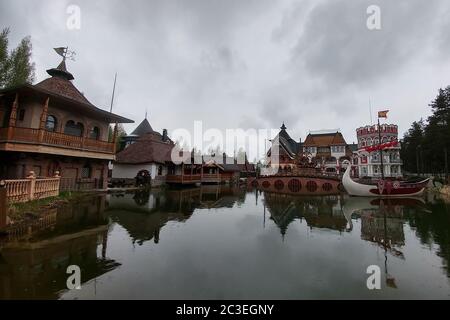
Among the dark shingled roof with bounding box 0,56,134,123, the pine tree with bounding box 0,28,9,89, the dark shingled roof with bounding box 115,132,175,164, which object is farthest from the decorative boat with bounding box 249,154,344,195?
the pine tree with bounding box 0,28,9,89

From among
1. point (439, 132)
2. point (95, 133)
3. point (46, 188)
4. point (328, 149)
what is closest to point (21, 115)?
point (95, 133)

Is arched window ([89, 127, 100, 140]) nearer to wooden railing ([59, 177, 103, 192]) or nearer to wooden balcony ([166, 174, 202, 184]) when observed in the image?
wooden railing ([59, 177, 103, 192])

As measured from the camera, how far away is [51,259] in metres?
6.36

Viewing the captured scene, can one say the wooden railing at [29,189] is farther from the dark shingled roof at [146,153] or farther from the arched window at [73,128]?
the dark shingled roof at [146,153]

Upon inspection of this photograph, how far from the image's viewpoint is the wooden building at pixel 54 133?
15789mm

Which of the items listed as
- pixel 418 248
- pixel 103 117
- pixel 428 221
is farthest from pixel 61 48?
pixel 428 221

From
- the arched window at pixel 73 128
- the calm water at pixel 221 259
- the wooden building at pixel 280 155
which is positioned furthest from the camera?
the wooden building at pixel 280 155

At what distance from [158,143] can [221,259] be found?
31.8 meters

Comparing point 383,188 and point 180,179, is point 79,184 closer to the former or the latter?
point 180,179

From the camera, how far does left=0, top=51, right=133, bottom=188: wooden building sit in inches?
622

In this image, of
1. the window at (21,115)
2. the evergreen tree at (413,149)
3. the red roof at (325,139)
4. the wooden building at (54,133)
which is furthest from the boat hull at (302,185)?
the evergreen tree at (413,149)

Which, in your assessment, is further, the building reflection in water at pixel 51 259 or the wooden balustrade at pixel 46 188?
the wooden balustrade at pixel 46 188

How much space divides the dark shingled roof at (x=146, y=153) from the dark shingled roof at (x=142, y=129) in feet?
28.8

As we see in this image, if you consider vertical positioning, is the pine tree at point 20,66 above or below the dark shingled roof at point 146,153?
above
